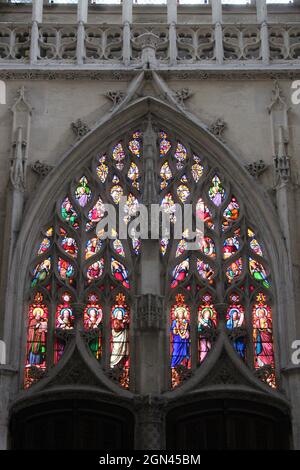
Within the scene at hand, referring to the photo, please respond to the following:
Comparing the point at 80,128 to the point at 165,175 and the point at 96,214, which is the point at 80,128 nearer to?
the point at 96,214

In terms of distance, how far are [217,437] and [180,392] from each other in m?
0.97

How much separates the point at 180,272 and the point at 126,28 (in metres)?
5.40

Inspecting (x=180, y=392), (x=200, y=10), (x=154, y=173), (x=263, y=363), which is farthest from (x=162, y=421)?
(x=200, y=10)

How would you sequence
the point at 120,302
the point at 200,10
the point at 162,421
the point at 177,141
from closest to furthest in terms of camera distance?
1. the point at 162,421
2. the point at 120,302
3. the point at 177,141
4. the point at 200,10

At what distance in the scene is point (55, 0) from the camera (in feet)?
74.8

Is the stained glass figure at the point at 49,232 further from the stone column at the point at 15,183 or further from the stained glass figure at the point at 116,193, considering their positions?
the stained glass figure at the point at 116,193

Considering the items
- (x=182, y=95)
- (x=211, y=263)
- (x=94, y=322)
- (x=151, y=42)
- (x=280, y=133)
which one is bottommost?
(x=94, y=322)

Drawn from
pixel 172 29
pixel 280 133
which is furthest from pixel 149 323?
pixel 172 29

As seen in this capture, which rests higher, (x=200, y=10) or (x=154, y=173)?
(x=200, y=10)

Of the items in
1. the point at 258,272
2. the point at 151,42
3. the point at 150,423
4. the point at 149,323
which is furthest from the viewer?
the point at 151,42

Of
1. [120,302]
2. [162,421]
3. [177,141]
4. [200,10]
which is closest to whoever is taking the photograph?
[162,421]

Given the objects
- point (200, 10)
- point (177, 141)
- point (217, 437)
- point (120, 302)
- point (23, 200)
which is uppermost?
point (200, 10)

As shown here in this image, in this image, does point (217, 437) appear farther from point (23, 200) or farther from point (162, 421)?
point (23, 200)

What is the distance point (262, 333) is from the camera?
1853cm
